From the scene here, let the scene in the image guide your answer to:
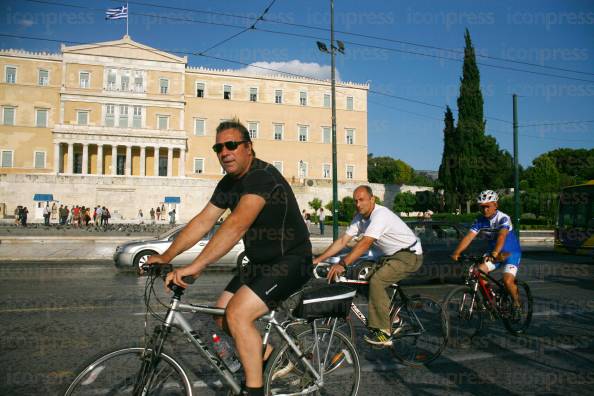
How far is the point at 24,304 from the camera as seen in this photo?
7641 millimetres

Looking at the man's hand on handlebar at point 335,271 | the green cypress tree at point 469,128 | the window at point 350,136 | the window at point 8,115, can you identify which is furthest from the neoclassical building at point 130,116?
the man's hand on handlebar at point 335,271

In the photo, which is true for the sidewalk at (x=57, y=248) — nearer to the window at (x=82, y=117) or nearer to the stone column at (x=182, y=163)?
the stone column at (x=182, y=163)

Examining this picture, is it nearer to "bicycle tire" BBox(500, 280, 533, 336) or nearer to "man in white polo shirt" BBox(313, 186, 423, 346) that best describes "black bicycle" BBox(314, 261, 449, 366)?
"man in white polo shirt" BBox(313, 186, 423, 346)

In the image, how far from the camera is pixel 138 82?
6044 cm

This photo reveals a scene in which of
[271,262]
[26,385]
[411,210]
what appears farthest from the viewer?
[411,210]

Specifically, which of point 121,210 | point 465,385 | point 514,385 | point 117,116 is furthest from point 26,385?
point 117,116

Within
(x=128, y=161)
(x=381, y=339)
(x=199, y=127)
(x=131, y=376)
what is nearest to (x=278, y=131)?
(x=199, y=127)

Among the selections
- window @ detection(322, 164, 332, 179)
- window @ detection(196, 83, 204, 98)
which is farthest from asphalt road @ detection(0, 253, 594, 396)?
window @ detection(322, 164, 332, 179)

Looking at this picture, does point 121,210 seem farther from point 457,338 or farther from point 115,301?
point 457,338

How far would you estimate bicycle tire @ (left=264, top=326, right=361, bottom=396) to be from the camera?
324cm

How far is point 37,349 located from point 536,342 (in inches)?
226

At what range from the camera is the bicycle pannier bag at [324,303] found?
3348mm

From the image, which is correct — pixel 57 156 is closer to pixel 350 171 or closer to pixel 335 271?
pixel 350 171

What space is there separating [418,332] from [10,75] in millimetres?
64956
